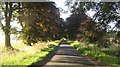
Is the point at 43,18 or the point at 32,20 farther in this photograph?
the point at 43,18

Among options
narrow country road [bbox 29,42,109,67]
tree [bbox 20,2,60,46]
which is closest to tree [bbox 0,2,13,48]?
tree [bbox 20,2,60,46]

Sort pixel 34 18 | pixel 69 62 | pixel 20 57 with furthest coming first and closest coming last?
pixel 34 18
pixel 20 57
pixel 69 62

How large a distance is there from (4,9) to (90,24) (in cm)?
1021

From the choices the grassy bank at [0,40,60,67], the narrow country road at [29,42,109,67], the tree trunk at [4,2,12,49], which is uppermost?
the tree trunk at [4,2,12,49]

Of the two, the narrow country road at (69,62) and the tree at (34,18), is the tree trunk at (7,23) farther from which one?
the narrow country road at (69,62)

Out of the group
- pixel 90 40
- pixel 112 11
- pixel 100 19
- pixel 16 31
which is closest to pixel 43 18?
pixel 16 31

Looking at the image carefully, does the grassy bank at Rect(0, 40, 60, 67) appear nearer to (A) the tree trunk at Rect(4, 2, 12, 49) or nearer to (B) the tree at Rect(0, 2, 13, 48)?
(A) the tree trunk at Rect(4, 2, 12, 49)

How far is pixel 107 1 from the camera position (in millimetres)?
22359

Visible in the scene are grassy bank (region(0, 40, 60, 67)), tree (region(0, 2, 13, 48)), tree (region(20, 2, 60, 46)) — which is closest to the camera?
grassy bank (region(0, 40, 60, 67))

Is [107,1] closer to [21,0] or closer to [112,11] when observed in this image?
[112,11]

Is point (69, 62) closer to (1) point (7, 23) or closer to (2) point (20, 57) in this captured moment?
(2) point (20, 57)

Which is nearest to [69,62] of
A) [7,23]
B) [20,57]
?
[20,57]

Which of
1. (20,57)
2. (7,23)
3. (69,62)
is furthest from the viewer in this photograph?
(7,23)

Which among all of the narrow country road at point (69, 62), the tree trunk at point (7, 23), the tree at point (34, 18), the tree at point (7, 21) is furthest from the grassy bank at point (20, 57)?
the tree at point (34, 18)
